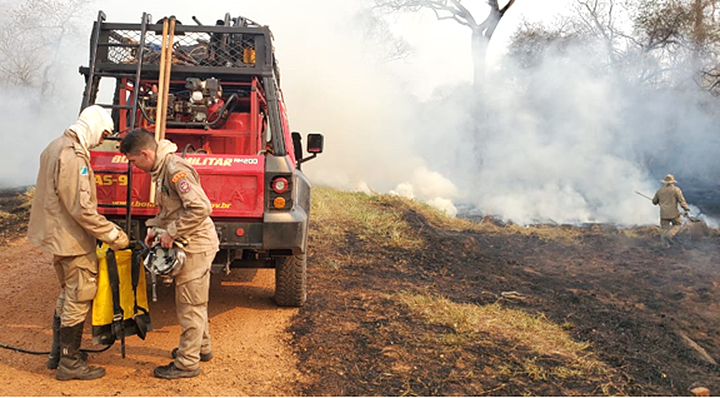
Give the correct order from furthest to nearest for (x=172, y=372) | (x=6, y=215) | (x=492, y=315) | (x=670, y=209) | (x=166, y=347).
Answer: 1. (x=670, y=209)
2. (x=6, y=215)
3. (x=492, y=315)
4. (x=166, y=347)
5. (x=172, y=372)

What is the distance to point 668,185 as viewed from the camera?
41.0 feet

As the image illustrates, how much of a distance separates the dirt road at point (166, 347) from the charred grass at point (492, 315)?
0.27 meters

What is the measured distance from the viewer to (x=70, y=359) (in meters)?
3.86

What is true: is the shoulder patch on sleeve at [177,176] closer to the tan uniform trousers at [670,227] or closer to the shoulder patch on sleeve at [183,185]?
the shoulder patch on sleeve at [183,185]

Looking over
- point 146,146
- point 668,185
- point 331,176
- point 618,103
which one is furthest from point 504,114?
point 146,146

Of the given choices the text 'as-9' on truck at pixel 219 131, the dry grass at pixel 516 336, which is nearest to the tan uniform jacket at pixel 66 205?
the text 'as-9' on truck at pixel 219 131

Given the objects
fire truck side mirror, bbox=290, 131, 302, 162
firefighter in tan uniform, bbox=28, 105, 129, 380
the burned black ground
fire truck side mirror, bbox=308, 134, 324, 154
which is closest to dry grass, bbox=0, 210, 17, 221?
the burned black ground

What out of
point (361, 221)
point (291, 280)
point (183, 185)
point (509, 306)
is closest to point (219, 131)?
point (291, 280)

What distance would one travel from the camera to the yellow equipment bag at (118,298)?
395cm

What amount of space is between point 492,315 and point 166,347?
315 cm

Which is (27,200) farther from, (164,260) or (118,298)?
(164,260)

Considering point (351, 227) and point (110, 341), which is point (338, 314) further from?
point (351, 227)

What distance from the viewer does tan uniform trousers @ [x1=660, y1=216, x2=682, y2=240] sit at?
1233 cm

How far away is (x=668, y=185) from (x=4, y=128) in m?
21.8
